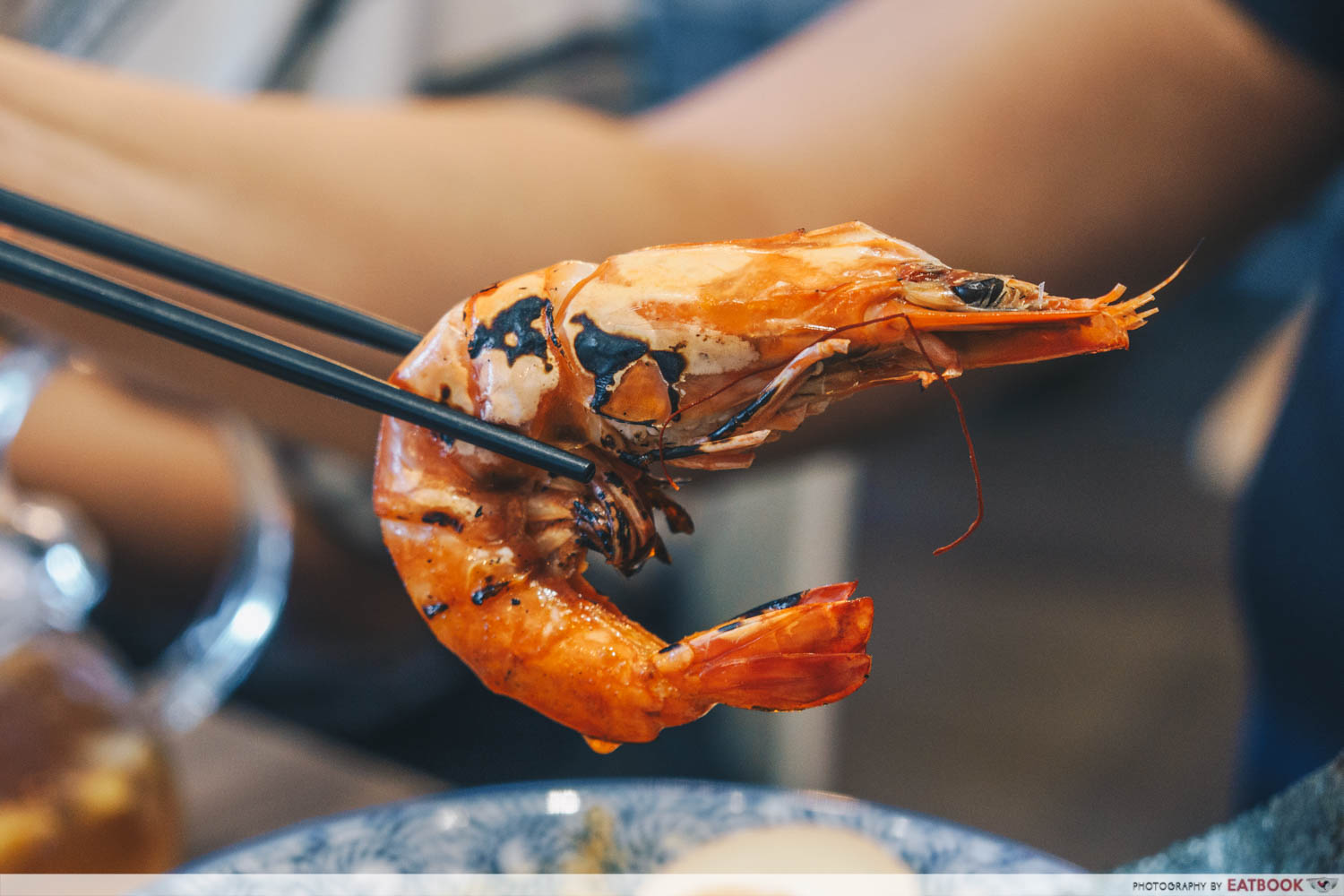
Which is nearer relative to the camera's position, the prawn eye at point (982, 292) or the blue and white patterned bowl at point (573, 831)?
the prawn eye at point (982, 292)

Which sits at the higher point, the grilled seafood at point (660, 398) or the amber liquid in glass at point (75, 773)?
the grilled seafood at point (660, 398)

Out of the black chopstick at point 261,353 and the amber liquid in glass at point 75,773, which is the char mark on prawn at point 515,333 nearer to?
the black chopstick at point 261,353

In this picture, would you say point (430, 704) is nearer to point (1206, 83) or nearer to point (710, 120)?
point (710, 120)

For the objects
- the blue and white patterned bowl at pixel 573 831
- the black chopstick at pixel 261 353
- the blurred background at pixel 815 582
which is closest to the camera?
the black chopstick at pixel 261 353

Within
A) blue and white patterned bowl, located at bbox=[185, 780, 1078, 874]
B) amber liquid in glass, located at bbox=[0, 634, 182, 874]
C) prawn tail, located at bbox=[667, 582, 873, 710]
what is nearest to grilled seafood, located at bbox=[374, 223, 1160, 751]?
prawn tail, located at bbox=[667, 582, 873, 710]

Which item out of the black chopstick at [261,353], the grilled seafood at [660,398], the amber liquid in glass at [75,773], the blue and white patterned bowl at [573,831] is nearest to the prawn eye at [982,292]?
the grilled seafood at [660,398]

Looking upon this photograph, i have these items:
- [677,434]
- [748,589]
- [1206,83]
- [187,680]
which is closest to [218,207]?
[187,680]

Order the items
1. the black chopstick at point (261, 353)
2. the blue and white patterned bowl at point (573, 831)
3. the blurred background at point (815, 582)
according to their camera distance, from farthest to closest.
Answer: the blurred background at point (815, 582), the blue and white patterned bowl at point (573, 831), the black chopstick at point (261, 353)
